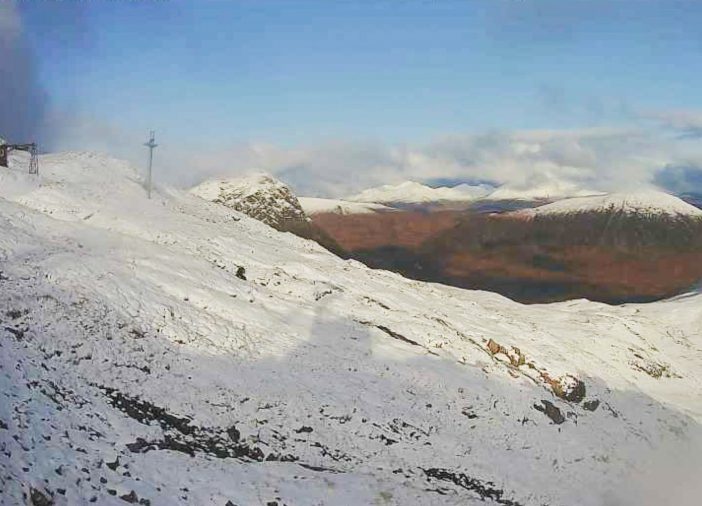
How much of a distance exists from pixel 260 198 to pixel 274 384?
59902mm

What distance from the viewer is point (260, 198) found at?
77.8 m

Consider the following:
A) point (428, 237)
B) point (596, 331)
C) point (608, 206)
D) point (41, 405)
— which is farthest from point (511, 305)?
point (608, 206)

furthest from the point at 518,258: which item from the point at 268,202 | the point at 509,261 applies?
the point at 268,202

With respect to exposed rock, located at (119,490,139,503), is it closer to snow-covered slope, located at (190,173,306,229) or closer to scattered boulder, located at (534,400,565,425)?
scattered boulder, located at (534,400,565,425)

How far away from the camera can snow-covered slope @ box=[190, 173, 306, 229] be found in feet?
248

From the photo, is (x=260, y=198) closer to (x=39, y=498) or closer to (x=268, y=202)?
(x=268, y=202)

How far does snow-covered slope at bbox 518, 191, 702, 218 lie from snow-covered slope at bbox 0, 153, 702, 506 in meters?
78.4

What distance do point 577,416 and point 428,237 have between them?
38175mm

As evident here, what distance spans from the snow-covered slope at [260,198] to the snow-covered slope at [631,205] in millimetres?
55337

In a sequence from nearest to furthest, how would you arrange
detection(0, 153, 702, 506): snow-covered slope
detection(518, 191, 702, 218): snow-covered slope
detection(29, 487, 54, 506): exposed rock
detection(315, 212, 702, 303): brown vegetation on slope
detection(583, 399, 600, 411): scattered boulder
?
detection(29, 487, 54, 506): exposed rock < detection(0, 153, 702, 506): snow-covered slope < detection(583, 399, 600, 411): scattered boulder < detection(315, 212, 702, 303): brown vegetation on slope < detection(518, 191, 702, 218): snow-covered slope

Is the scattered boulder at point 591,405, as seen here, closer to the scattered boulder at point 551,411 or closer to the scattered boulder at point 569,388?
the scattered boulder at point 569,388

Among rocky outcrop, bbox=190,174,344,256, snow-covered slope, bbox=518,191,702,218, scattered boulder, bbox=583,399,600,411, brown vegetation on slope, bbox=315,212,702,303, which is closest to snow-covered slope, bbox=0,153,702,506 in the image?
scattered boulder, bbox=583,399,600,411

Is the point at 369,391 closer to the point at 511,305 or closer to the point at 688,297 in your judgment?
the point at 511,305

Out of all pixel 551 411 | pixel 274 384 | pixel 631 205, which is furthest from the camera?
pixel 631 205
